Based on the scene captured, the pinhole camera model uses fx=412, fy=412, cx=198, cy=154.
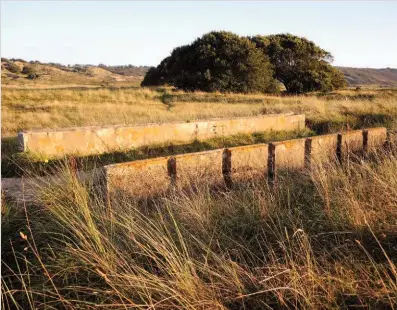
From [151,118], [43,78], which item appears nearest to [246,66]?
[151,118]

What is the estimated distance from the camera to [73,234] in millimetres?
3070

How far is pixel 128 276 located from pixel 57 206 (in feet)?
4.33

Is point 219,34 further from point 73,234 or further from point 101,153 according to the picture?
point 73,234

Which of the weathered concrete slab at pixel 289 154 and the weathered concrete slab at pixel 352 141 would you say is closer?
the weathered concrete slab at pixel 289 154

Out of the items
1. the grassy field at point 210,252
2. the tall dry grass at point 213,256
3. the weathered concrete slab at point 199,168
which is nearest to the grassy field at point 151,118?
the weathered concrete slab at point 199,168

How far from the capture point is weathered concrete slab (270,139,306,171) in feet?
19.6

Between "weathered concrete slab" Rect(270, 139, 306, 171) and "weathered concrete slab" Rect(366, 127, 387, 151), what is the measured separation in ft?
5.57

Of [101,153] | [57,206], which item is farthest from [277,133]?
[57,206]

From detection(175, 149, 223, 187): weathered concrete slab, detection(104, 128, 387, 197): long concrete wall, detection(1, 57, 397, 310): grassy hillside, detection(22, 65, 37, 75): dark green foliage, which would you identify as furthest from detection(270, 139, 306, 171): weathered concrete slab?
detection(22, 65, 37, 75): dark green foliage

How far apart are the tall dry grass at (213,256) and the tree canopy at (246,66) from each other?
22252 millimetres

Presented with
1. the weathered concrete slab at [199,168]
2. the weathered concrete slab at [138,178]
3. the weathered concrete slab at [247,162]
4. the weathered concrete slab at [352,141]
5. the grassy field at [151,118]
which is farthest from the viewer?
the grassy field at [151,118]

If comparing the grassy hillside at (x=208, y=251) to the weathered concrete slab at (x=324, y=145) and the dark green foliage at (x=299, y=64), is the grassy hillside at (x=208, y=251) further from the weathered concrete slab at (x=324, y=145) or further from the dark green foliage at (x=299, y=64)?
the dark green foliage at (x=299, y=64)

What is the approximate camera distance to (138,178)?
4.72 meters

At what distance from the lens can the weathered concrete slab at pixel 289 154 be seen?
235 inches
